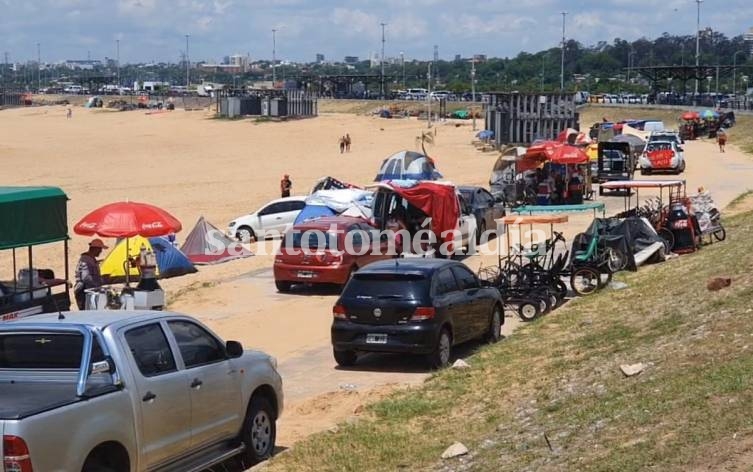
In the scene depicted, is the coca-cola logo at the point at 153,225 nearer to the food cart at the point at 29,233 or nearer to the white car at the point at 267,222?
the food cart at the point at 29,233

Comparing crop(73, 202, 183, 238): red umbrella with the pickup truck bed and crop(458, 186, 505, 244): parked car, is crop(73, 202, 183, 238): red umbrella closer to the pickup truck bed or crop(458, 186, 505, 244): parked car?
the pickup truck bed

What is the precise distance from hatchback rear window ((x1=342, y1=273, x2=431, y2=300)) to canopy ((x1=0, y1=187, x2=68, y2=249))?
384 cm

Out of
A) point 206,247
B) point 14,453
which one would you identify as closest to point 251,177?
point 206,247

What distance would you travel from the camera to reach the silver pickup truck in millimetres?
7010

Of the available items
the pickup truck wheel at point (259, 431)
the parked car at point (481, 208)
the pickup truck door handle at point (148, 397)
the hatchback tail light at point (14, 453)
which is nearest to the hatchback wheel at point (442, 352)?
the pickup truck wheel at point (259, 431)

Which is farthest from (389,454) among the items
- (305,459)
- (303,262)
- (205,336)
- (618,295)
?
(303,262)

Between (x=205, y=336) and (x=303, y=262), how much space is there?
10.8 m

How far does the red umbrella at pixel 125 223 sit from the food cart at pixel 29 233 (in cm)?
234

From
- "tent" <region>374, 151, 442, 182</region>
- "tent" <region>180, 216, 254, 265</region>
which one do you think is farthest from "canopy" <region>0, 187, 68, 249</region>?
"tent" <region>374, 151, 442, 182</region>

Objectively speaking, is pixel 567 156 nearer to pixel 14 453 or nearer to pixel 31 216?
pixel 31 216

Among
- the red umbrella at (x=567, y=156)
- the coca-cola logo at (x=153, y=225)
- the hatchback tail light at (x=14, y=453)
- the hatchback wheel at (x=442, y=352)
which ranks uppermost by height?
the red umbrella at (x=567, y=156)

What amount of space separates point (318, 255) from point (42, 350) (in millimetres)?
11873

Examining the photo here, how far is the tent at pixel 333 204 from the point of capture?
27.4 m

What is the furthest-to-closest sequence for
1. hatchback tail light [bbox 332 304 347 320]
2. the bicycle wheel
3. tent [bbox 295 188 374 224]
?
tent [bbox 295 188 374 224], the bicycle wheel, hatchback tail light [bbox 332 304 347 320]
